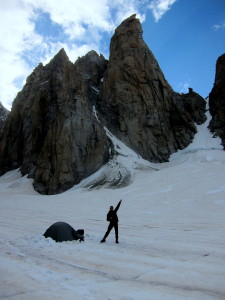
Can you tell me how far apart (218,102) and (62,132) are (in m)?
28.8

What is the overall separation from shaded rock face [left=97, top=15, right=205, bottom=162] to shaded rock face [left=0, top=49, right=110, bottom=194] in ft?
12.2

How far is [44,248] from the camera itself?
9.57 metres

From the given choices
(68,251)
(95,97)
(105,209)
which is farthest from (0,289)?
(95,97)

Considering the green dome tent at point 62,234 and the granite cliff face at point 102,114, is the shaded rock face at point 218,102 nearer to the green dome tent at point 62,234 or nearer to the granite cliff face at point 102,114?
the granite cliff face at point 102,114

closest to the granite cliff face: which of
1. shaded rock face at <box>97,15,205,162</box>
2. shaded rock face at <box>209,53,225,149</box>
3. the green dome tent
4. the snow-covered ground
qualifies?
shaded rock face at <box>97,15,205,162</box>

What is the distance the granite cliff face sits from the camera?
41.7 m

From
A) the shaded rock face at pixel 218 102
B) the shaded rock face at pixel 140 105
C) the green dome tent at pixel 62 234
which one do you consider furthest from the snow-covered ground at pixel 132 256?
the shaded rock face at pixel 218 102

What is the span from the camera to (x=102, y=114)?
4819 centimetres

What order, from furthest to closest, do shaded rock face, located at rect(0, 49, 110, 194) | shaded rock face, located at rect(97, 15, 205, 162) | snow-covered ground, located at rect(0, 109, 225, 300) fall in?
shaded rock face, located at rect(97, 15, 205, 162), shaded rock face, located at rect(0, 49, 110, 194), snow-covered ground, located at rect(0, 109, 225, 300)

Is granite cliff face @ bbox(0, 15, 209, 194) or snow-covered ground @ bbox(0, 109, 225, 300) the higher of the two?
granite cliff face @ bbox(0, 15, 209, 194)

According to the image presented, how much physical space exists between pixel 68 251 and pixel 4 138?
60855 millimetres

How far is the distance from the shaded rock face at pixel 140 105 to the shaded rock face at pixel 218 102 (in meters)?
2.74

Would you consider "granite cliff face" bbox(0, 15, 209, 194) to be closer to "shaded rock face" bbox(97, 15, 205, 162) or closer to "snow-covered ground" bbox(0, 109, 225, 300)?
"shaded rock face" bbox(97, 15, 205, 162)

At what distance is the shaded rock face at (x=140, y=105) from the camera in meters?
47.5
